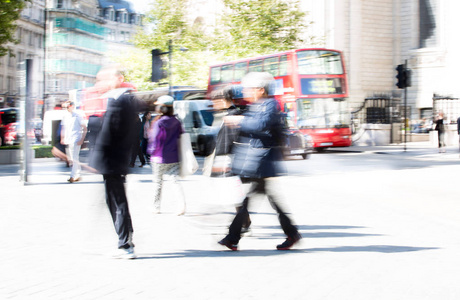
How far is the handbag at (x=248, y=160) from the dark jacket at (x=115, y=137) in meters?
1.04

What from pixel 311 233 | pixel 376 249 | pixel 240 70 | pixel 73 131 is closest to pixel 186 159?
pixel 311 233

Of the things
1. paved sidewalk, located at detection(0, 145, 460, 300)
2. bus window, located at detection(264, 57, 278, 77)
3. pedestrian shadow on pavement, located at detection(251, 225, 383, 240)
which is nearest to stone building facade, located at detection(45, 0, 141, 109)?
bus window, located at detection(264, 57, 278, 77)

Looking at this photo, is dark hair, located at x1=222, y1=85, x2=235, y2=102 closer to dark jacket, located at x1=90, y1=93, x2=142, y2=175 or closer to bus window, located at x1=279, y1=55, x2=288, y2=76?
dark jacket, located at x1=90, y1=93, x2=142, y2=175

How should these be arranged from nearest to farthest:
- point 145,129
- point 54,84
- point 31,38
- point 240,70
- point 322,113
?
point 145,129 < point 322,113 < point 240,70 < point 31,38 < point 54,84

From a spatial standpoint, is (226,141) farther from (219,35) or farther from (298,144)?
(219,35)

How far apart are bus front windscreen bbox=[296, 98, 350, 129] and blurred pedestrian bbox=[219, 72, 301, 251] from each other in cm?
1867

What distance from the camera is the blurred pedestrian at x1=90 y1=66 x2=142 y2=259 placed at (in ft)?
20.1

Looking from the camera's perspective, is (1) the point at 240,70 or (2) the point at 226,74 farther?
(2) the point at 226,74

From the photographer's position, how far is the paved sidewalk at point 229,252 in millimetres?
4969

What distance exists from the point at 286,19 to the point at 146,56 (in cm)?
1065

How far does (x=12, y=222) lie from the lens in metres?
8.30

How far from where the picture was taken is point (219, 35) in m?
41.5

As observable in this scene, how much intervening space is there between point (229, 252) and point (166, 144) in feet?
9.67

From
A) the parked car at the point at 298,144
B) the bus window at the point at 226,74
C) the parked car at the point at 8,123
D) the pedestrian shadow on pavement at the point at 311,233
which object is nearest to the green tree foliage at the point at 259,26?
the bus window at the point at 226,74
